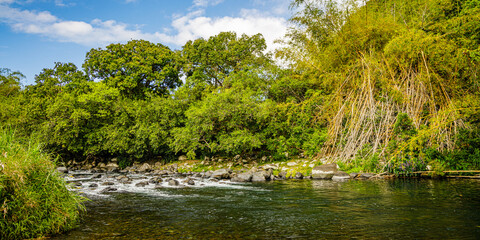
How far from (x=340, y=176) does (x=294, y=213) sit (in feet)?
22.5

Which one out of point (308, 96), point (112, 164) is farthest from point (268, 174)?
point (112, 164)

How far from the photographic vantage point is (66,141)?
21391 millimetres

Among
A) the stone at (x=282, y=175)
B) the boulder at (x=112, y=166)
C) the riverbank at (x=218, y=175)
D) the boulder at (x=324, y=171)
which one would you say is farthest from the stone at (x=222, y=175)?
the boulder at (x=112, y=166)

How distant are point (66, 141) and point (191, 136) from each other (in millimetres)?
10692

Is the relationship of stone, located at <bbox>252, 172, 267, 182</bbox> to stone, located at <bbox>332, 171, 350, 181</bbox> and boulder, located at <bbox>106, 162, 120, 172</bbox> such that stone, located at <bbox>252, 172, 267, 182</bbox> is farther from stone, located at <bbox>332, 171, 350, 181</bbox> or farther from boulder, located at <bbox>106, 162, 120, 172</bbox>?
boulder, located at <bbox>106, 162, 120, 172</bbox>

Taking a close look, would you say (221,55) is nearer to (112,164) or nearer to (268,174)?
(112,164)

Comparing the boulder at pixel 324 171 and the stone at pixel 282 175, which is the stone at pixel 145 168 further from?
the boulder at pixel 324 171

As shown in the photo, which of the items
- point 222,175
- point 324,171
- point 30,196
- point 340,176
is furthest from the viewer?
point 222,175

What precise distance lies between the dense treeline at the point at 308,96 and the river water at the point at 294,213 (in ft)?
10.8

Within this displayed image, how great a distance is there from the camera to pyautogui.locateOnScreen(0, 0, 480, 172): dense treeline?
11.6 m

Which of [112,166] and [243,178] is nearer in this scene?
[243,178]

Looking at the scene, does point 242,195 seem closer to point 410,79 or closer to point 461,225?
point 461,225

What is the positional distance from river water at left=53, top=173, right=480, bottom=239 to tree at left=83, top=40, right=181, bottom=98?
18.1 m

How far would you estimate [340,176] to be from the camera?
42.3 feet
